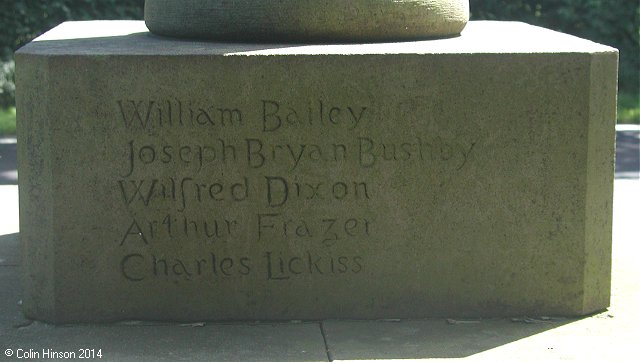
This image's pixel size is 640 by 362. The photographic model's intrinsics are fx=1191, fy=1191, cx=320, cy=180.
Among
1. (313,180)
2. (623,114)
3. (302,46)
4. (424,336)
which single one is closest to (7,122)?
(623,114)

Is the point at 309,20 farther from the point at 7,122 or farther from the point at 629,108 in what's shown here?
the point at 629,108

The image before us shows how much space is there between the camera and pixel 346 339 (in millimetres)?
4996

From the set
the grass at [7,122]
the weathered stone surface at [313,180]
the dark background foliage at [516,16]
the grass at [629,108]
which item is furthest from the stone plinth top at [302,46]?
the dark background foliage at [516,16]

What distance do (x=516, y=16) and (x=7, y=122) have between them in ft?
18.4

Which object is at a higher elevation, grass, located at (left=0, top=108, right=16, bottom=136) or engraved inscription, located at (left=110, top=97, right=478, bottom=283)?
engraved inscription, located at (left=110, top=97, right=478, bottom=283)

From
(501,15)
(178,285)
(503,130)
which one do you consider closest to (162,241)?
Answer: (178,285)

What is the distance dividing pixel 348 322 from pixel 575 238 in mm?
1060

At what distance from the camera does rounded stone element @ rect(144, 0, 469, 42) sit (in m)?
5.36

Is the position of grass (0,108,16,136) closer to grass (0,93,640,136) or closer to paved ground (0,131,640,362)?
grass (0,93,640,136)

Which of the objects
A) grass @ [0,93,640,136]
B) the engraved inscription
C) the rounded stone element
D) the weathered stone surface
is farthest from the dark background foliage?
the engraved inscription

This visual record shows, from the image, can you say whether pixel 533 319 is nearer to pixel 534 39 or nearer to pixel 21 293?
pixel 534 39

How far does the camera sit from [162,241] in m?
5.14

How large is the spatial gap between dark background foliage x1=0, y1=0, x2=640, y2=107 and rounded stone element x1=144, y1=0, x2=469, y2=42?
282 inches

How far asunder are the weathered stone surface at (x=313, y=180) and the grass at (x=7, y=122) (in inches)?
245
